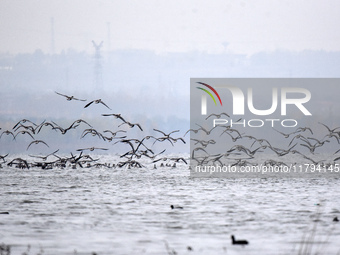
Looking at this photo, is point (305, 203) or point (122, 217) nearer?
point (122, 217)

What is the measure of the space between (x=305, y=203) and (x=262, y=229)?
33.7 ft

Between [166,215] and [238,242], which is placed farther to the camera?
[166,215]

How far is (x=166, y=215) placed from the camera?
2620cm

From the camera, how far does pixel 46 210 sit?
2770 centimetres

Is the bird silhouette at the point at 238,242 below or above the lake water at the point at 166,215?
above

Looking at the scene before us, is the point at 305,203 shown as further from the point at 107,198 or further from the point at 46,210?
the point at 46,210

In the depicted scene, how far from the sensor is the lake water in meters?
18.9

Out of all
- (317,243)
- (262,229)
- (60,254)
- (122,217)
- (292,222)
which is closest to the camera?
(60,254)

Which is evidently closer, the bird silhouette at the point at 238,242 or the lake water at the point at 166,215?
the lake water at the point at 166,215

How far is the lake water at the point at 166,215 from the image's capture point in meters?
18.9

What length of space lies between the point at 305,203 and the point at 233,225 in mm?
9326

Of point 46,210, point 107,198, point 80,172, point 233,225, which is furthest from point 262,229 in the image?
point 80,172

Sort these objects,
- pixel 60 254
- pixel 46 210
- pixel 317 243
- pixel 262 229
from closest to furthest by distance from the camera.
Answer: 1. pixel 60 254
2. pixel 317 243
3. pixel 262 229
4. pixel 46 210

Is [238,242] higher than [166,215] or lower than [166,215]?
higher
